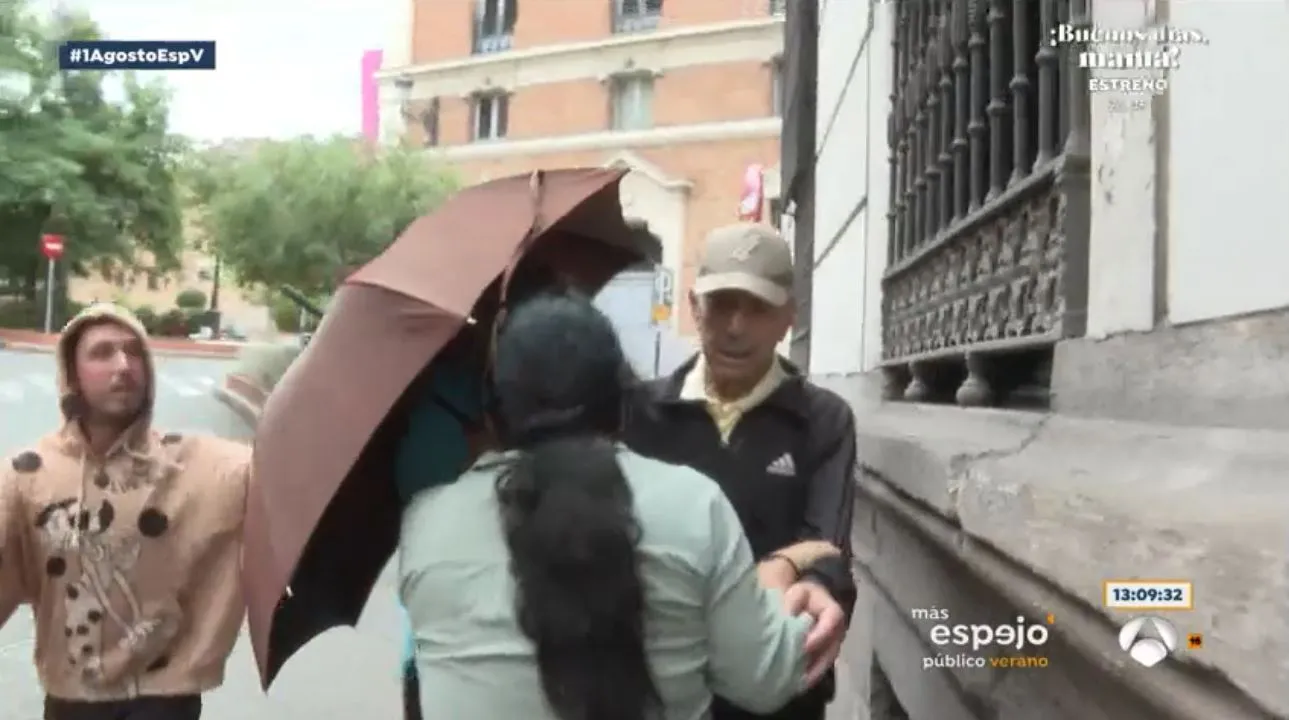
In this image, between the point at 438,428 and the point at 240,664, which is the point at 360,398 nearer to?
the point at 438,428

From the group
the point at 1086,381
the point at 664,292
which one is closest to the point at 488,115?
the point at 664,292

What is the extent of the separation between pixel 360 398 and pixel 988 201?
1.62 meters

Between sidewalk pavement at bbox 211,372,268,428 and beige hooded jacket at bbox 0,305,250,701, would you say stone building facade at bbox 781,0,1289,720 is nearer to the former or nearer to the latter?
beige hooded jacket at bbox 0,305,250,701

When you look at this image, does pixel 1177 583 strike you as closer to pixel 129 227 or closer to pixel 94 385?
pixel 94 385

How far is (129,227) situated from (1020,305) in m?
5.11

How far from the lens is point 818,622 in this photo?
5.32 feet

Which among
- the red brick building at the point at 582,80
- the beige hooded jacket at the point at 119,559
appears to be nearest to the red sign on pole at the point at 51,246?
the red brick building at the point at 582,80

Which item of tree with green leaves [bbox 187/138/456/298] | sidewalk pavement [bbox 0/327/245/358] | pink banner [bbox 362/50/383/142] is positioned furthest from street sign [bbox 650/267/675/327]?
pink banner [bbox 362/50/383/142]

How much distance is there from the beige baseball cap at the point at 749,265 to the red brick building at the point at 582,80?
405 centimetres

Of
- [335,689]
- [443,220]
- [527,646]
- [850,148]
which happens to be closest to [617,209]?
[443,220]

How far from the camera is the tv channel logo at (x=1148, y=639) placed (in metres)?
1.26

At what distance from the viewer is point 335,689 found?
5.23 metres

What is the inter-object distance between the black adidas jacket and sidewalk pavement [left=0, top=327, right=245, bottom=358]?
83.9 inches

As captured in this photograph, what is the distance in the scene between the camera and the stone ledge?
1.05 meters
